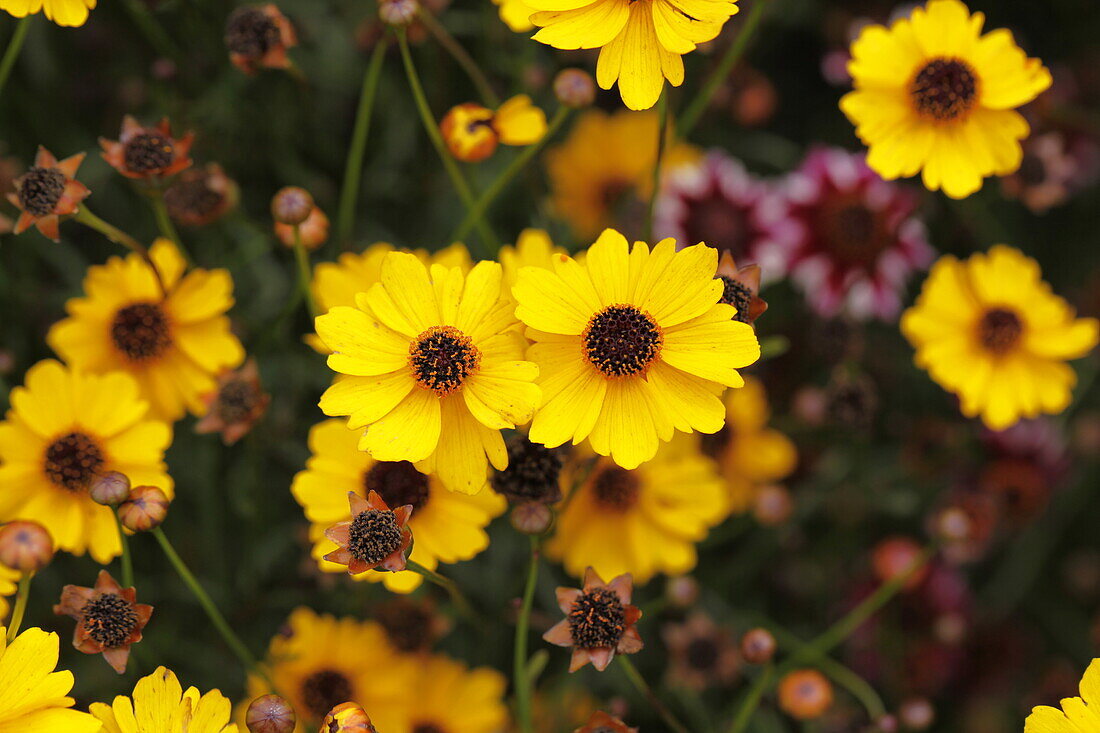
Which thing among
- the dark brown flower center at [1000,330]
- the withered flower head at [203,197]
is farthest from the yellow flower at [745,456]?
the withered flower head at [203,197]

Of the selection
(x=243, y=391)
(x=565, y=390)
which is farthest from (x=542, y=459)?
(x=243, y=391)

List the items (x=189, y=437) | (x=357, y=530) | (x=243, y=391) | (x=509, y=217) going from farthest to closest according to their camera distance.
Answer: (x=509, y=217), (x=189, y=437), (x=243, y=391), (x=357, y=530)

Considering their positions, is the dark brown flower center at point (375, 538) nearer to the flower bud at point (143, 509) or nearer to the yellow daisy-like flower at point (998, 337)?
the flower bud at point (143, 509)

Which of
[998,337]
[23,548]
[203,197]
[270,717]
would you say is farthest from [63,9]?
[998,337]

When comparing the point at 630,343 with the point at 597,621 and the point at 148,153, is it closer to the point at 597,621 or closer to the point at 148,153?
the point at 597,621

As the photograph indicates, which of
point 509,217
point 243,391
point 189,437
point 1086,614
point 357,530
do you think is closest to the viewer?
point 357,530

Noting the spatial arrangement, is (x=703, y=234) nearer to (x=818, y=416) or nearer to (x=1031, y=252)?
(x=818, y=416)
